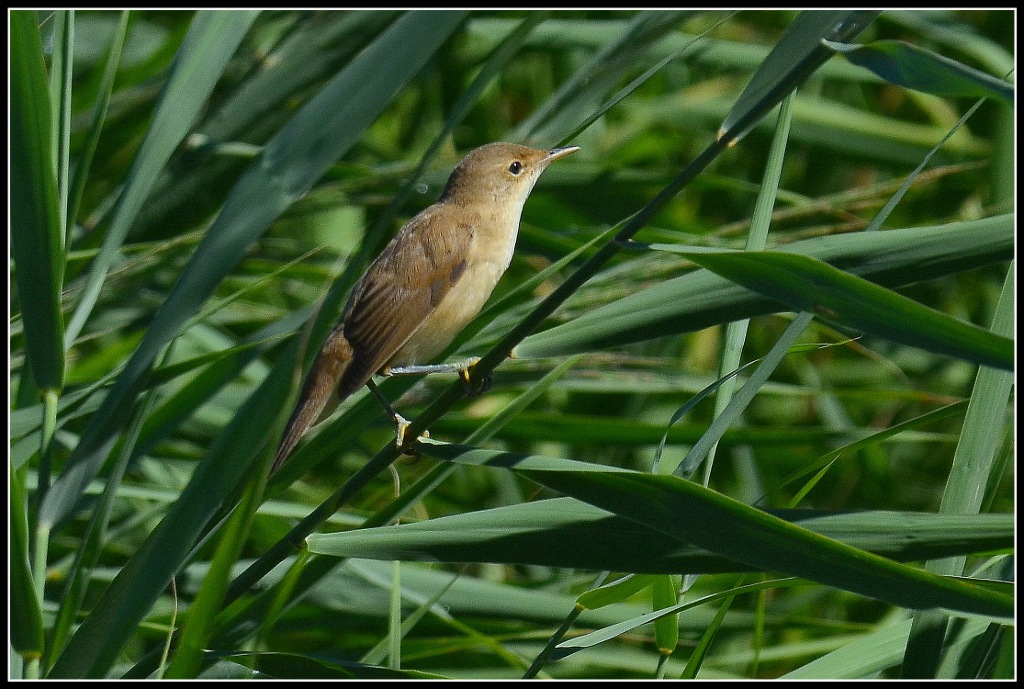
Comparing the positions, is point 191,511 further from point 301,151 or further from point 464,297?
point 464,297

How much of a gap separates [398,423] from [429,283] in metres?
0.40

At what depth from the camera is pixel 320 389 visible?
1959mm

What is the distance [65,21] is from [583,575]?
1661 millimetres

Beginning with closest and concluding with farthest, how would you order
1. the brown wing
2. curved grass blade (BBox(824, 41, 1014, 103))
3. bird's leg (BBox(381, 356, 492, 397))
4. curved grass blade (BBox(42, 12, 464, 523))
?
1. curved grass blade (BBox(824, 41, 1014, 103))
2. curved grass blade (BBox(42, 12, 464, 523))
3. bird's leg (BBox(381, 356, 492, 397))
4. the brown wing

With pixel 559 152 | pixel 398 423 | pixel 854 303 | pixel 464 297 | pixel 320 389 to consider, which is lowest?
pixel 854 303

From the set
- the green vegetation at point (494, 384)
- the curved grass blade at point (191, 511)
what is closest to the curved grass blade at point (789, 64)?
the green vegetation at point (494, 384)

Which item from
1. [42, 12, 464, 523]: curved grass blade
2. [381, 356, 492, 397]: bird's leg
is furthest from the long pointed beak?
[42, 12, 464, 523]: curved grass blade

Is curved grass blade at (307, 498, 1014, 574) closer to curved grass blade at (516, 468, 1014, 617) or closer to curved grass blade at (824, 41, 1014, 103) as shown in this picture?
curved grass blade at (516, 468, 1014, 617)

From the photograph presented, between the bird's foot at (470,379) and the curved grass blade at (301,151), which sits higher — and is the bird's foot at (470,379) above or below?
below

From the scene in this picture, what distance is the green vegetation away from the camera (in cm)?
115

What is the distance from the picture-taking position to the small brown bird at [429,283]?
1948mm

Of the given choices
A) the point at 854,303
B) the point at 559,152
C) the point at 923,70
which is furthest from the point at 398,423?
the point at 923,70

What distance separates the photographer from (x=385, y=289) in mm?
2092

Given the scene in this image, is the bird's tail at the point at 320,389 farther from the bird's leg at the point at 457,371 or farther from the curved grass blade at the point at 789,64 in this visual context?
the curved grass blade at the point at 789,64
